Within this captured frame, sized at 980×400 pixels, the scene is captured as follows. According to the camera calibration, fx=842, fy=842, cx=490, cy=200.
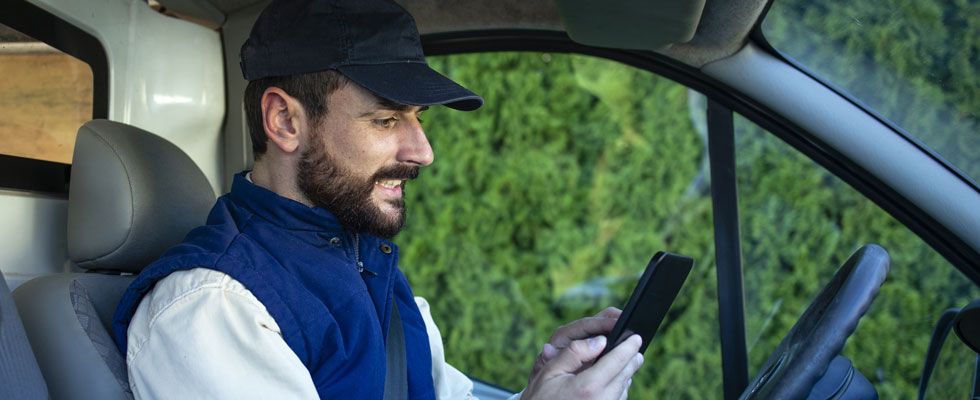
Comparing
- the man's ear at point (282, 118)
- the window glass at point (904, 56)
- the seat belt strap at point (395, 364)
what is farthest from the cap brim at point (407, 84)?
the window glass at point (904, 56)

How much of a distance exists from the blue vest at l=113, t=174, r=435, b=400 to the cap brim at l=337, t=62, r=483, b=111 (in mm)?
225

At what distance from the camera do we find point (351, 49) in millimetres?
1362

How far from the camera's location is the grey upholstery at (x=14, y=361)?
105 cm

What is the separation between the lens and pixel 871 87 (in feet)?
5.47

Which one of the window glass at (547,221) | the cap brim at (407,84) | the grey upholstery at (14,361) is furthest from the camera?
the window glass at (547,221)

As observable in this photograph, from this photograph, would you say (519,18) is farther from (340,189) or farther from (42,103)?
(42,103)

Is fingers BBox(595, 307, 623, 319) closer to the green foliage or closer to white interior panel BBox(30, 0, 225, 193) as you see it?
the green foliage

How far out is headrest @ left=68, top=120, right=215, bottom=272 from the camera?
4.59 feet

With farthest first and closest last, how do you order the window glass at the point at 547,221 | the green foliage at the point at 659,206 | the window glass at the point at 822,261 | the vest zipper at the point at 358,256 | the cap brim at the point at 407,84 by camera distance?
the window glass at the point at 547,221
the window glass at the point at 822,261
the green foliage at the point at 659,206
the vest zipper at the point at 358,256
the cap brim at the point at 407,84

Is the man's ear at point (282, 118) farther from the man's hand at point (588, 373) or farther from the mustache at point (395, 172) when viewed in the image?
the man's hand at point (588, 373)

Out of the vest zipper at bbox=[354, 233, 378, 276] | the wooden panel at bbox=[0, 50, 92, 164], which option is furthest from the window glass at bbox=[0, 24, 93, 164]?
the vest zipper at bbox=[354, 233, 378, 276]

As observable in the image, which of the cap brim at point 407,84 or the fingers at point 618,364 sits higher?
the cap brim at point 407,84

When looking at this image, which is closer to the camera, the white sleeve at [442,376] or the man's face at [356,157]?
the man's face at [356,157]

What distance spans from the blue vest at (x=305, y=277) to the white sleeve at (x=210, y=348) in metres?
0.03
